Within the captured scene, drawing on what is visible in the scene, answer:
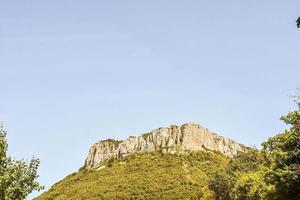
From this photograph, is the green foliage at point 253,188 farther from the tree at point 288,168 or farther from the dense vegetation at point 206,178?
the tree at point 288,168

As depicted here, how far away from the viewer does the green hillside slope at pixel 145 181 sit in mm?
146000

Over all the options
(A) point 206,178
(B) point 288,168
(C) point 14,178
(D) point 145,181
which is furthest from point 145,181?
(C) point 14,178

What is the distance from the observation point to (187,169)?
18112cm

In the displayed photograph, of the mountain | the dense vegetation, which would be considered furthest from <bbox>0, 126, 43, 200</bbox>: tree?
the mountain

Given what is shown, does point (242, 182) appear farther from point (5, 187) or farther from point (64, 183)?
point (64, 183)

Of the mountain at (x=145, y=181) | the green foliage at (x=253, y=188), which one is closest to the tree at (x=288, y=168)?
the green foliage at (x=253, y=188)

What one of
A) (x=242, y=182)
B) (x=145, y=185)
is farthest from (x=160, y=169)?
(x=242, y=182)

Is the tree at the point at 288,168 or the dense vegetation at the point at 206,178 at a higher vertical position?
the dense vegetation at the point at 206,178

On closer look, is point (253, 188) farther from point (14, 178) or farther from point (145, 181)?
point (145, 181)

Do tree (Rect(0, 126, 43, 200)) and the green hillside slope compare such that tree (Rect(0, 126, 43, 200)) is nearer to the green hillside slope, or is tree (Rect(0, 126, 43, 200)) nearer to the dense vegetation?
the dense vegetation

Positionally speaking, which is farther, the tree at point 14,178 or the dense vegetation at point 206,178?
the dense vegetation at point 206,178

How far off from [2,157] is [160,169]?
148979mm

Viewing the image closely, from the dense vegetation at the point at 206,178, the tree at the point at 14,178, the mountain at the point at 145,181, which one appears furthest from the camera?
the mountain at the point at 145,181

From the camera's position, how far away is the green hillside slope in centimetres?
14600
